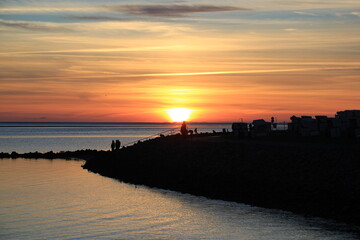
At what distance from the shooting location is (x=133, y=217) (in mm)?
37875

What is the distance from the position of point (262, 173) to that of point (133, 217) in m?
15.4

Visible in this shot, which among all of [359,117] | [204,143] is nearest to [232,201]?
[204,143]

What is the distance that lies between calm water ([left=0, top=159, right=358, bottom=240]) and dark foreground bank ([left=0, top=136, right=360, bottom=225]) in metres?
1.94

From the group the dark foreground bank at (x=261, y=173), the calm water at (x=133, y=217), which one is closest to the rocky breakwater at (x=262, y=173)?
the dark foreground bank at (x=261, y=173)

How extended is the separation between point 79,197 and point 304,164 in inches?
774

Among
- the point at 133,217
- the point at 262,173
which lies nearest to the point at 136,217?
the point at 133,217

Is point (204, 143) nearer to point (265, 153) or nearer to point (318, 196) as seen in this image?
point (265, 153)

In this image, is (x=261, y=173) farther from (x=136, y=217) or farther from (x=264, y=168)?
(x=136, y=217)

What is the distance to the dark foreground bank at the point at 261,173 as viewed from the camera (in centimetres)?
3912

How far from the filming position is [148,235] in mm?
32500

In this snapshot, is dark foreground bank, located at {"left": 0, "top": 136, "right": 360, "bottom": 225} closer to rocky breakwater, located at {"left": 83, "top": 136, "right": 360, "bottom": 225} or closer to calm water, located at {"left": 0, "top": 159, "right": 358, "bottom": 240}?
rocky breakwater, located at {"left": 83, "top": 136, "right": 360, "bottom": 225}

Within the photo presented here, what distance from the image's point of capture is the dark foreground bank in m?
39.1

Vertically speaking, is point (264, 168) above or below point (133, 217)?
above

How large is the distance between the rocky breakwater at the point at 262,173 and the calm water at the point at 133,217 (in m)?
2.12
